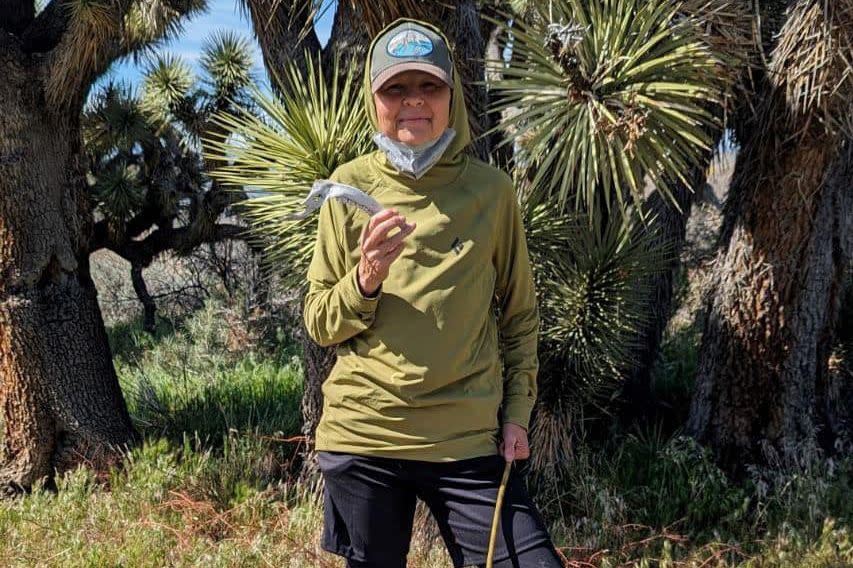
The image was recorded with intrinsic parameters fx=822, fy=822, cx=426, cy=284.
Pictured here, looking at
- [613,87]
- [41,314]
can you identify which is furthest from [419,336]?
[41,314]

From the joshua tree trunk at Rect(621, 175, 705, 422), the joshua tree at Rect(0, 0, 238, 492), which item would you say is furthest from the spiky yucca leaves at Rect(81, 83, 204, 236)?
the joshua tree trunk at Rect(621, 175, 705, 422)

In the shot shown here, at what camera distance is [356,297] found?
1889 millimetres

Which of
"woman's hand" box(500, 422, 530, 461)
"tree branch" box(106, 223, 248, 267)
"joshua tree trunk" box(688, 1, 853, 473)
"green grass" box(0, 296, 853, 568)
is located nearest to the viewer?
"woman's hand" box(500, 422, 530, 461)

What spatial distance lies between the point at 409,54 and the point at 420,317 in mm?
619

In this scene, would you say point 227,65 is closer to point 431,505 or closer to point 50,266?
point 50,266

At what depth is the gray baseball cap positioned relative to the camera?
6.31 ft

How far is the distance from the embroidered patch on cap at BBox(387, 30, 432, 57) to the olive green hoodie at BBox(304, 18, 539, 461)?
13cm

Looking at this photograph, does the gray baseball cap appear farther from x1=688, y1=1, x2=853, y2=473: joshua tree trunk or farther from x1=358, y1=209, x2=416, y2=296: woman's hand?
x1=688, y1=1, x2=853, y2=473: joshua tree trunk

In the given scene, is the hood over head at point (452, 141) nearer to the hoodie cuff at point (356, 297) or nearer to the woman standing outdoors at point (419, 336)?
the woman standing outdoors at point (419, 336)

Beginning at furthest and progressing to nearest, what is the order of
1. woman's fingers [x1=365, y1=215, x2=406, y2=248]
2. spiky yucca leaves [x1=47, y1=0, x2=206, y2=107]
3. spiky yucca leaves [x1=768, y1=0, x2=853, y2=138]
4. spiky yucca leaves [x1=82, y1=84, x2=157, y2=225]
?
spiky yucca leaves [x1=82, y1=84, x2=157, y2=225] < spiky yucca leaves [x1=47, y1=0, x2=206, y2=107] < spiky yucca leaves [x1=768, y1=0, x2=853, y2=138] < woman's fingers [x1=365, y1=215, x2=406, y2=248]

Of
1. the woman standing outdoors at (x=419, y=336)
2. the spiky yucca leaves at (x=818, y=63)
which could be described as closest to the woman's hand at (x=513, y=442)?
the woman standing outdoors at (x=419, y=336)

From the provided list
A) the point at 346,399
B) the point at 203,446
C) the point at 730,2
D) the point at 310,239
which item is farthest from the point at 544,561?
the point at 203,446

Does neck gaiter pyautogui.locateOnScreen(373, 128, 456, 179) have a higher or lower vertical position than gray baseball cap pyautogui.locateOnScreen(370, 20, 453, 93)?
lower

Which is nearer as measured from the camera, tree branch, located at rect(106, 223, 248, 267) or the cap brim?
the cap brim
